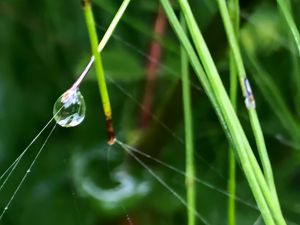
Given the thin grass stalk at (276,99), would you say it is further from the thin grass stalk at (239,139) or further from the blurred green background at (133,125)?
the thin grass stalk at (239,139)

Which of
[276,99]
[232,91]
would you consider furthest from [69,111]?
Answer: [276,99]

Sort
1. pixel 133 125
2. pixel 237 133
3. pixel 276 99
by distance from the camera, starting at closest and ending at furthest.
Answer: pixel 237 133 → pixel 276 99 → pixel 133 125

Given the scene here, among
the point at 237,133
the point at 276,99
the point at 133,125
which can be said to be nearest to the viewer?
the point at 237,133

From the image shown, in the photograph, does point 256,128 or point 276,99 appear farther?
point 276,99

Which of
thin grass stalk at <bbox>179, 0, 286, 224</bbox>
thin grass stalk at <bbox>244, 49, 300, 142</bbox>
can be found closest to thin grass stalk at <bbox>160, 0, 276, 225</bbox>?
thin grass stalk at <bbox>179, 0, 286, 224</bbox>

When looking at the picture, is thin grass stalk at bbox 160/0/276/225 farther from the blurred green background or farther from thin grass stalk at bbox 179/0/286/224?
the blurred green background

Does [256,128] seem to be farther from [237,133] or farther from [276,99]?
[276,99]

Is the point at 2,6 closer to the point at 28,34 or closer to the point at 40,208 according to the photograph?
the point at 28,34

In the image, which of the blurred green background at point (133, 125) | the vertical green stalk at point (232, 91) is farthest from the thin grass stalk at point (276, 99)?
the vertical green stalk at point (232, 91)
